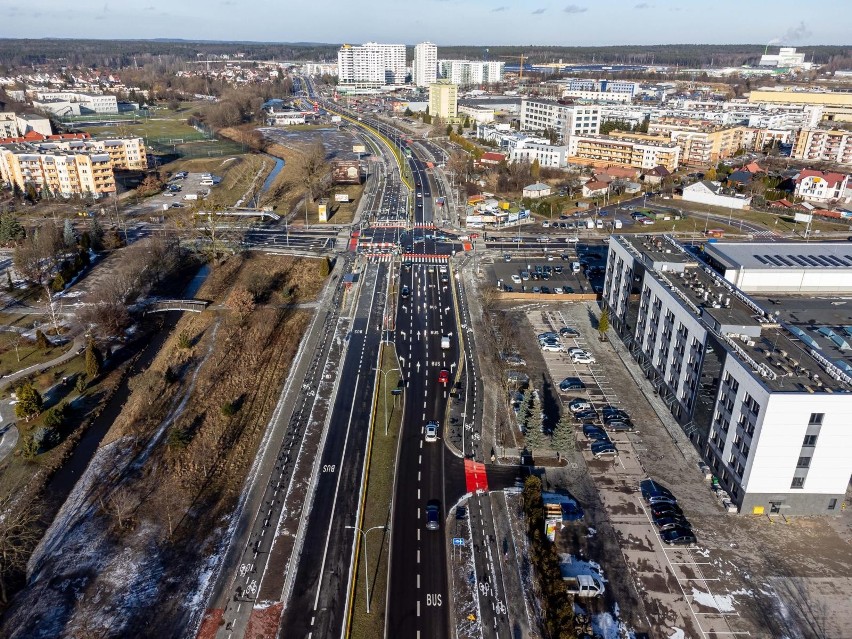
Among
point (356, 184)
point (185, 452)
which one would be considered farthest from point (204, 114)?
point (185, 452)

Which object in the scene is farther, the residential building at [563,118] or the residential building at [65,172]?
the residential building at [563,118]

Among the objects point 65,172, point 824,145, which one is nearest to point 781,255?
point 824,145

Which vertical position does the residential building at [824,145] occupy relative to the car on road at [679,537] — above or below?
above

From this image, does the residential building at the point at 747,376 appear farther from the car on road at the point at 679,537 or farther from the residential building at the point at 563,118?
the residential building at the point at 563,118

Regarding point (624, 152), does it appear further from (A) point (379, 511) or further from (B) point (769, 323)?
(A) point (379, 511)

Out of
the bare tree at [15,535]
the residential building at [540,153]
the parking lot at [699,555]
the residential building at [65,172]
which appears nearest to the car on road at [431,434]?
the parking lot at [699,555]

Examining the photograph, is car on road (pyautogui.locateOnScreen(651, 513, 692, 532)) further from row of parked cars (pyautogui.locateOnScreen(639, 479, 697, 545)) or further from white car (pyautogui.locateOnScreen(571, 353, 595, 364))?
white car (pyautogui.locateOnScreen(571, 353, 595, 364))

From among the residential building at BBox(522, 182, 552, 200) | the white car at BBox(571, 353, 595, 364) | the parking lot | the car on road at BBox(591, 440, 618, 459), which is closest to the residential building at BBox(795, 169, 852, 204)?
the residential building at BBox(522, 182, 552, 200)
